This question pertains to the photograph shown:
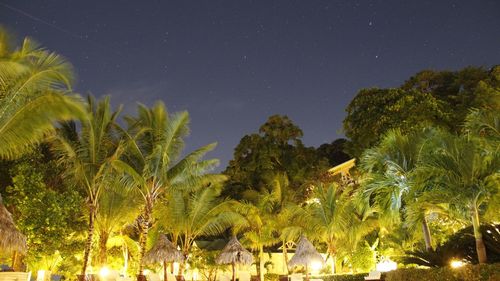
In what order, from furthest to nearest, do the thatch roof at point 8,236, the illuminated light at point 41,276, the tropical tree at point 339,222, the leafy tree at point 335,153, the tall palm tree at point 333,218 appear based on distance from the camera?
the leafy tree at point 335,153
the tall palm tree at point 333,218
the tropical tree at point 339,222
the illuminated light at point 41,276
the thatch roof at point 8,236

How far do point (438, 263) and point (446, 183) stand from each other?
5.26 ft

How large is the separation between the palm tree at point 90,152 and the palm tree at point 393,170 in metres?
7.80

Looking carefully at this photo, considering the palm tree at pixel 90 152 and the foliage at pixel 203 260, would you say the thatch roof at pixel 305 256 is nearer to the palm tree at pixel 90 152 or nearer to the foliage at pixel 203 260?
the foliage at pixel 203 260

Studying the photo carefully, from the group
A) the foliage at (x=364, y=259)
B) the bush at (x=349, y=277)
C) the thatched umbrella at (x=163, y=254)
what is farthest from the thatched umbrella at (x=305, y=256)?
the thatched umbrella at (x=163, y=254)

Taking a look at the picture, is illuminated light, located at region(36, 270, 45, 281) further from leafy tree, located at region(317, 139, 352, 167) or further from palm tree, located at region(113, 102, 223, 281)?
leafy tree, located at region(317, 139, 352, 167)

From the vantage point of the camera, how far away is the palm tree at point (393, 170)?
11414mm

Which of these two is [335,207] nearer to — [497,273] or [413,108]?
[413,108]

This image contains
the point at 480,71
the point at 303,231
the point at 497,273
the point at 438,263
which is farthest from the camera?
the point at 480,71

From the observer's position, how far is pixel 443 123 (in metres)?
20.2

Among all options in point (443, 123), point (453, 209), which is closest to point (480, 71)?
point (443, 123)

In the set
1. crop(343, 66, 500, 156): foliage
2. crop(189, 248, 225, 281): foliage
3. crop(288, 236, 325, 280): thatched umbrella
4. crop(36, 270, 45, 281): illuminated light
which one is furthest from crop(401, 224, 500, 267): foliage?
crop(189, 248, 225, 281): foliage

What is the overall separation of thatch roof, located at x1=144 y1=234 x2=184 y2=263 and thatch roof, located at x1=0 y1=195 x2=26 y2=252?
6.84 m

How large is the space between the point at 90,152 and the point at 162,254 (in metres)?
4.30

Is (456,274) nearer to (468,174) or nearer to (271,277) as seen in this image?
(468,174)
